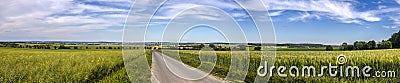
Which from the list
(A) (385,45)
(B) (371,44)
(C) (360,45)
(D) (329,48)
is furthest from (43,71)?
(A) (385,45)

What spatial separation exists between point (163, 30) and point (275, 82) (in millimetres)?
5357

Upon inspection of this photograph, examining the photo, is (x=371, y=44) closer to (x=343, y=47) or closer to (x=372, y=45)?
(x=372, y=45)

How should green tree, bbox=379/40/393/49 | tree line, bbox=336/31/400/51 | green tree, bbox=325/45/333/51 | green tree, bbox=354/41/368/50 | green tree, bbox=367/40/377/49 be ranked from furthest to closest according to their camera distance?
green tree, bbox=379/40/393/49 < green tree, bbox=367/40/377/49 < green tree, bbox=354/41/368/50 < tree line, bbox=336/31/400/51 < green tree, bbox=325/45/333/51

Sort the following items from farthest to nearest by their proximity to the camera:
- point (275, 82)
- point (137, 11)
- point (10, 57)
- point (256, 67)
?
1. point (256, 67)
2. point (10, 57)
3. point (275, 82)
4. point (137, 11)

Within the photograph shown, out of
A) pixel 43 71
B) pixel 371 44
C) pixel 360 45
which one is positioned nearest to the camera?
pixel 43 71

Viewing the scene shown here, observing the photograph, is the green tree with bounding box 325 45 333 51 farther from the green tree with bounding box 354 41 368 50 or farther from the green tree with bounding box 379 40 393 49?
the green tree with bounding box 379 40 393 49

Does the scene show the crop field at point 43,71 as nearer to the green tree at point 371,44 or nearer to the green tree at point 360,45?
the green tree at point 360,45

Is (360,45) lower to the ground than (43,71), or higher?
higher

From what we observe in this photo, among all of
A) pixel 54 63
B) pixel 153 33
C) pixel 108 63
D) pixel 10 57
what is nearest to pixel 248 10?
pixel 153 33

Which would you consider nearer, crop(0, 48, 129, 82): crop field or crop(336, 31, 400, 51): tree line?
crop(0, 48, 129, 82): crop field

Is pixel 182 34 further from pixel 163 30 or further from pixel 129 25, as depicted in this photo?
pixel 129 25

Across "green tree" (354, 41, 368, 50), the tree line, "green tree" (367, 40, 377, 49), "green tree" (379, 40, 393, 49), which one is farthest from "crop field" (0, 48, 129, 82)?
"green tree" (379, 40, 393, 49)

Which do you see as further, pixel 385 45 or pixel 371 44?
pixel 385 45

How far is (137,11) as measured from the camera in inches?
342
